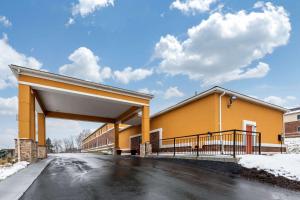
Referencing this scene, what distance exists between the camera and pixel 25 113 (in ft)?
42.0

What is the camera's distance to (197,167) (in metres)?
11.2

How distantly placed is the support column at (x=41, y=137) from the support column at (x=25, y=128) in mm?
7085

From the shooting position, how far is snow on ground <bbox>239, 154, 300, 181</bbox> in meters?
8.03

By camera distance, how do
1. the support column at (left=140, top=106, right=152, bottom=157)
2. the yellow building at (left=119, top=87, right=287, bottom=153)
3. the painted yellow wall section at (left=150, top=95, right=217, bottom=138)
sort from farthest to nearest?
the support column at (left=140, top=106, right=152, bottom=157)
the painted yellow wall section at (left=150, top=95, right=217, bottom=138)
the yellow building at (left=119, top=87, right=287, bottom=153)

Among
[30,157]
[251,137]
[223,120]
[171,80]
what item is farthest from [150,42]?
→ [30,157]

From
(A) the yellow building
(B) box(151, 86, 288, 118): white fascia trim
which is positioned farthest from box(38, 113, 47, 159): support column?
(B) box(151, 86, 288, 118): white fascia trim

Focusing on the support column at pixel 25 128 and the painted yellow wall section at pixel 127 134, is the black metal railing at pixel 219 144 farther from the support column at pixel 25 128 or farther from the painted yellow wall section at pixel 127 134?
the painted yellow wall section at pixel 127 134

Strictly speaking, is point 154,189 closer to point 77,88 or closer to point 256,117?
point 77,88

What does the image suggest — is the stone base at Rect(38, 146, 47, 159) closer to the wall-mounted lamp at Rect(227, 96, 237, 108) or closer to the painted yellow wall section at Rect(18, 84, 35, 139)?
the painted yellow wall section at Rect(18, 84, 35, 139)

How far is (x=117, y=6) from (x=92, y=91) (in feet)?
18.6

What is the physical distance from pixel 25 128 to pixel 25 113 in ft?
2.69

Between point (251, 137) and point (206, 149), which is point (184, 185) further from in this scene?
point (251, 137)

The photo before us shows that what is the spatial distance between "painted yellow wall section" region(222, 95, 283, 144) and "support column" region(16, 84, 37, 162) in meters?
10.8

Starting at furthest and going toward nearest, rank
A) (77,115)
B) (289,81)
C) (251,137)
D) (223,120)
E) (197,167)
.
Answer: (77,115), (289,81), (251,137), (223,120), (197,167)
